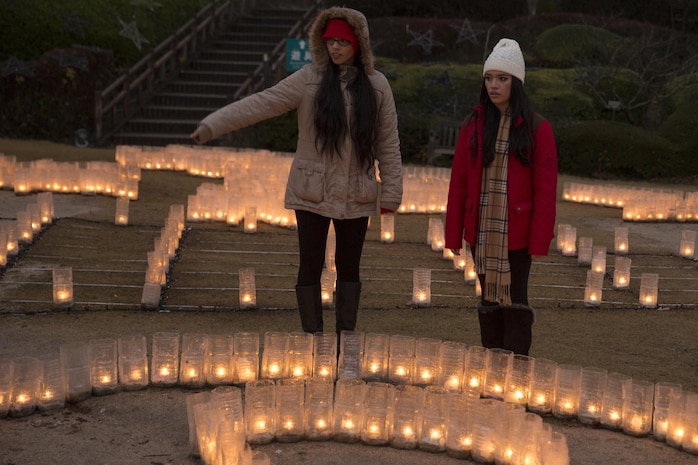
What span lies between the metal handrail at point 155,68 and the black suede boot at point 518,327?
15.5 metres

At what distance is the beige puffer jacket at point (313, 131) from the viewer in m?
5.54

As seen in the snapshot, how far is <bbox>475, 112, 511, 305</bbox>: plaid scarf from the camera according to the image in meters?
5.41

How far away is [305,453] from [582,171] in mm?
15349

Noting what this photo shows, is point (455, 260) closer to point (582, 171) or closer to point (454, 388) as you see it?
point (454, 388)

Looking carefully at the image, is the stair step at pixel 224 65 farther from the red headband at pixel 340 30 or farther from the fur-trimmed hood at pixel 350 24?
the red headband at pixel 340 30

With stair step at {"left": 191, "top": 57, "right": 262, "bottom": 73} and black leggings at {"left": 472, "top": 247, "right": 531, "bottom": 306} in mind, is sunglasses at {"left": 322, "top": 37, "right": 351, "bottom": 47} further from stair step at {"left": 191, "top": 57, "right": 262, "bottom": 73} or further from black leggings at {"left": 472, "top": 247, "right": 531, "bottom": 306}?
stair step at {"left": 191, "top": 57, "right": 262, "bottom": 73}

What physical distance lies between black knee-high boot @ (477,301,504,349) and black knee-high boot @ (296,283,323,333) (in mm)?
982

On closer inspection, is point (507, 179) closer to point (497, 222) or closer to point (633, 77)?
point (497, 222)

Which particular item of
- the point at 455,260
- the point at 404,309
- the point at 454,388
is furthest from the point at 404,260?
the point at 454,388

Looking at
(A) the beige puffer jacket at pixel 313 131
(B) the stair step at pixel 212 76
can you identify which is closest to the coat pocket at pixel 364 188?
(A) the beige puffer jacket at pixel 313 131

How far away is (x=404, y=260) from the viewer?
9.92m

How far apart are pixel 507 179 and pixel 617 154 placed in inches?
572

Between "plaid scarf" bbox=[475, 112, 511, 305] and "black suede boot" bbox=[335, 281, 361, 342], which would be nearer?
"plaid scarf" bbox=[475, 112, 511, 305]

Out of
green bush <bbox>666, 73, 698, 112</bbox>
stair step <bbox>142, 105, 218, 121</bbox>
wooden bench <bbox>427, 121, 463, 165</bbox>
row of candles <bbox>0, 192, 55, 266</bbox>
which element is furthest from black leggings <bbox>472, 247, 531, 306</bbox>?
green bush <bbox>666, 73, 698, 112</bbox>
